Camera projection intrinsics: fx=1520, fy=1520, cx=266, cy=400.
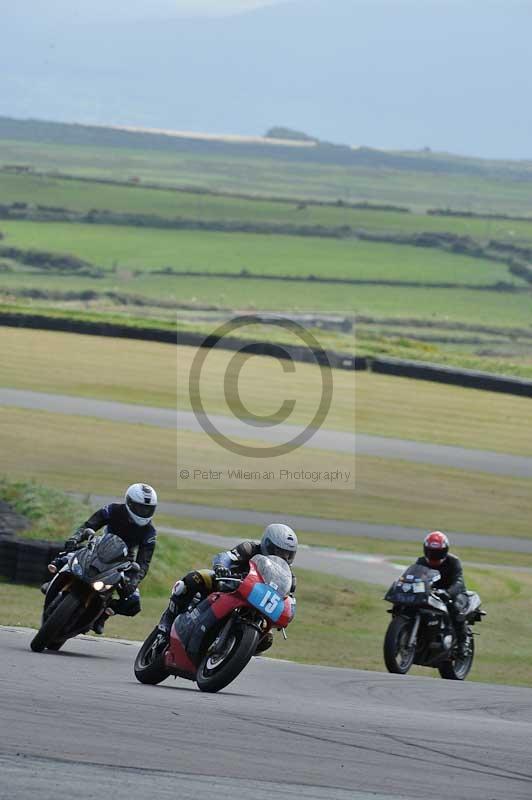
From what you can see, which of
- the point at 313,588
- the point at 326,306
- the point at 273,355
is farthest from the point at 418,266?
the point at 313,588

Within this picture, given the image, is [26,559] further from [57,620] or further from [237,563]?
[237,563]

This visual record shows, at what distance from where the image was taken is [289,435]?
35.3 metres

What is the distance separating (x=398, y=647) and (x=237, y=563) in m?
4.51

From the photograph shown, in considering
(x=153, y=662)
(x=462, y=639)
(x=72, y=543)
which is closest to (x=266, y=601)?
(x=153, y=662)

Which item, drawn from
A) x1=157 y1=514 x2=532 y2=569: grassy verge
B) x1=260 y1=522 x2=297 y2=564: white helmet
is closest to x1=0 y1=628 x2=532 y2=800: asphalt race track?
x1=260 y1=522 x2=297 y2=564: white helmet

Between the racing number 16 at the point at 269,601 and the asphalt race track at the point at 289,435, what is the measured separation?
23.9m

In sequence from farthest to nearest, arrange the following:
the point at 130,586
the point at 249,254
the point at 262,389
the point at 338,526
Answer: the point at 249,254 < the point at 262,389 < the point at 338,526 < the point at 130,586

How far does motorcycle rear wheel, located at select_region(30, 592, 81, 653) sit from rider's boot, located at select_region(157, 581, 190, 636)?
42.4 inches

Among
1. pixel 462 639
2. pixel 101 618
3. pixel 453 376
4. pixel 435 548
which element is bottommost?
pixel 453 376

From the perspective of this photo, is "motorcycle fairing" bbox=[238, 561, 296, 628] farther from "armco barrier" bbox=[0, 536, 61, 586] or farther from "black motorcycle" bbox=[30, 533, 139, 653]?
"armco barrier" bbox=[0, 536, 61, 586]

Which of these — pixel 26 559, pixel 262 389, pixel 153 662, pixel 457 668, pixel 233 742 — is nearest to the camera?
pixel 233 742

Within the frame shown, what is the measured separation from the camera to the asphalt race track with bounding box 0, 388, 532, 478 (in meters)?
33.8

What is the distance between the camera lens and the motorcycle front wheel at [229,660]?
9.38m

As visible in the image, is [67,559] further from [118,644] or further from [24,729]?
[24,729]
